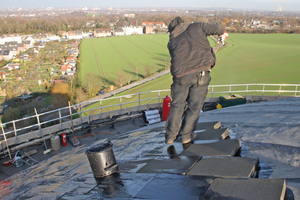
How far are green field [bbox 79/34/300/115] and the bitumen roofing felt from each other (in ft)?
105

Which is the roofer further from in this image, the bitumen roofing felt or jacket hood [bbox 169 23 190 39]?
the bitumen roofing felt

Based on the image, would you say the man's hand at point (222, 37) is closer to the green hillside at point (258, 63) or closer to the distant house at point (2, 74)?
the green hillside at point (258, 63)

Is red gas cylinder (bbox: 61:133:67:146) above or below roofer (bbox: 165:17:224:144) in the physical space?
below

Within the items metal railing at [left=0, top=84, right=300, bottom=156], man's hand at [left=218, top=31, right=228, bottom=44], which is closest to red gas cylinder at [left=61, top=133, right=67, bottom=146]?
metal railing at [left=0, top=84, right=300, bottom=156]

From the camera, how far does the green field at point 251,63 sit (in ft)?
123

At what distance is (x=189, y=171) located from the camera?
2.62 m

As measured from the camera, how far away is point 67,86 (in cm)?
4147

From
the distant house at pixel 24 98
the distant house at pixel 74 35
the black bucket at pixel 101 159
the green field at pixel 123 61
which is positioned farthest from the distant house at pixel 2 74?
the distant house at pixel 74 35

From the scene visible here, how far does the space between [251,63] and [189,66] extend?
161 feet

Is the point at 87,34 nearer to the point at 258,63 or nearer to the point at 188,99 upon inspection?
the point at 258,63

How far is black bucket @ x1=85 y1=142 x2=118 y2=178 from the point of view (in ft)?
9.46

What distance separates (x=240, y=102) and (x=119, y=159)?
7.44m

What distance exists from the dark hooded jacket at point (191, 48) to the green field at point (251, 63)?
107ft

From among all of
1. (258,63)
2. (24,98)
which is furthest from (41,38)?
(258,63)
